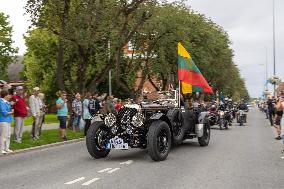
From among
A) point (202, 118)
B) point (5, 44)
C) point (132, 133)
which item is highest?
point (5, 44)

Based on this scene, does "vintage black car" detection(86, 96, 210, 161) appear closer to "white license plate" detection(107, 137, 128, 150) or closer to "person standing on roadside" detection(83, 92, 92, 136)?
"white license plate" detection(107, 137, 128, 150)

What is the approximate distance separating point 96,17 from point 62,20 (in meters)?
1.71

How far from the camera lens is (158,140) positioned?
37.4ft

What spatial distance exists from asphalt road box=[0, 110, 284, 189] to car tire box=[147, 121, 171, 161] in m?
Answer: 0.24

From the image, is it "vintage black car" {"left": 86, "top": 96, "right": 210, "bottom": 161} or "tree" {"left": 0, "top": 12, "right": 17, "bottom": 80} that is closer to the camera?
"vintage black car" {"left": 86, "top": 96, "right": 210, "bottom": 161}

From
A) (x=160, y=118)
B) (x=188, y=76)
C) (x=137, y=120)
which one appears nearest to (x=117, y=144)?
(x=137, y=120)

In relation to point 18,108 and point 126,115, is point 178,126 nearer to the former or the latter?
point 126,115

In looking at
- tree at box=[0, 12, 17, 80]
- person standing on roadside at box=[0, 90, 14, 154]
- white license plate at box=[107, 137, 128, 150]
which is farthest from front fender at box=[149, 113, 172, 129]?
tree at box=[0, 12, 17, 80]

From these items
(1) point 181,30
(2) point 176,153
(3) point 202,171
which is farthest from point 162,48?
(3) point 202,171

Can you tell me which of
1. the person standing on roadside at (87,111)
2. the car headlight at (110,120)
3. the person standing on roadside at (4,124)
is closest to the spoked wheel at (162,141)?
the car headlight at (110,120)

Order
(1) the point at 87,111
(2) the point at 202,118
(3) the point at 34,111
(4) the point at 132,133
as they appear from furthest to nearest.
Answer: (1) the point at 87,111, (3) the point at 34,111, (2) the point at 202,118, (4) the point at 132,133

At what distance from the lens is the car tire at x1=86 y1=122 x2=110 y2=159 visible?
11617 millimetres

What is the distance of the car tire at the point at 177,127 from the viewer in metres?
12.9

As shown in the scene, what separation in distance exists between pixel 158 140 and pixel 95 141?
1622mm
